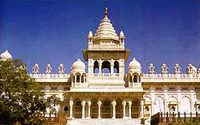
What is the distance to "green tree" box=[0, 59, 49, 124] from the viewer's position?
68.2ft

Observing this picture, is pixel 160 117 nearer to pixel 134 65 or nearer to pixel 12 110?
pixel 12 110

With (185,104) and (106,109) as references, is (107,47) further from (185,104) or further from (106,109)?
(185,104)

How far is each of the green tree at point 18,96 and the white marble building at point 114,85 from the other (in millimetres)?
21691

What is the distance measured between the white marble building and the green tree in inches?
854

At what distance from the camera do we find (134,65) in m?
47.6

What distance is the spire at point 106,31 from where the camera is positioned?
170 ft

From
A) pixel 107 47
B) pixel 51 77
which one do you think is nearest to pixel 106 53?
pixel 107 47

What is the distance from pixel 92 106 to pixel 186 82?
513 inches

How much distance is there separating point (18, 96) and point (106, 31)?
105 feet

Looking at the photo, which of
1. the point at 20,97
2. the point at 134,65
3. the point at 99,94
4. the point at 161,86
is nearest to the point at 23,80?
the point at 20,97

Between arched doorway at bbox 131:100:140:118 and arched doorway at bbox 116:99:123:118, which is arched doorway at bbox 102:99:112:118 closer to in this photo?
arched doorway at bbox 116:99:123:118

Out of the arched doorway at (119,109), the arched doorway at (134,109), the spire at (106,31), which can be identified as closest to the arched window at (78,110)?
the arched doorway at (119,109)

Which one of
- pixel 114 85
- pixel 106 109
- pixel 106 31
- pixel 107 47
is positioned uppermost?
pixel 106 31

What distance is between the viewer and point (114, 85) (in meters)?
47.6
